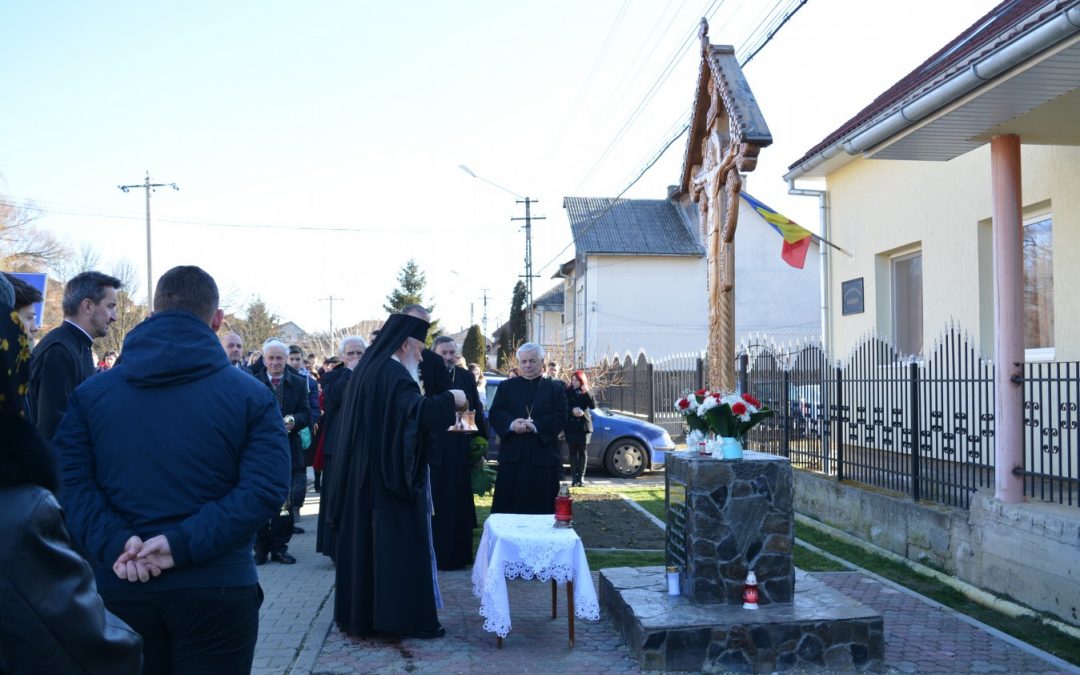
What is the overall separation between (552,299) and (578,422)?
40.2 meters

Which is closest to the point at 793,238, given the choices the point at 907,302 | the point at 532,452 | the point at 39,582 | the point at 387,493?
the point at 907,302

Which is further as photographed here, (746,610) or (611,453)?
(611,453)

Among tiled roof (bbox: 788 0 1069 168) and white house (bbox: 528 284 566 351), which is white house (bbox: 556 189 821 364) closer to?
white house (bbox: 528 284 566 351)

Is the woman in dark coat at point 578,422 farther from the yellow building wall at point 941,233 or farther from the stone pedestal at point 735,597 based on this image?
the stone pedestal at point 735,597

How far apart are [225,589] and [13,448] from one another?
1.53 m

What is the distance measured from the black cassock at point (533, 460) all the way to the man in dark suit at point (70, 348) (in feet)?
13.7

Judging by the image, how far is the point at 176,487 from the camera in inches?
129

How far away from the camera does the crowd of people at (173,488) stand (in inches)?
73.4

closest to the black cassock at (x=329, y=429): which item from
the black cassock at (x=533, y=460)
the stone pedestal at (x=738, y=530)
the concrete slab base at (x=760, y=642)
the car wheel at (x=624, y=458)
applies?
the black cassock at (x=533, y=460)

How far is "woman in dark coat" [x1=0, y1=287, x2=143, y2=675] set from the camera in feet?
5.79

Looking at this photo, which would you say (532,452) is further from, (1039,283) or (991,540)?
(1039,283)

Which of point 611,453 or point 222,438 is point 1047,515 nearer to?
point 222,438

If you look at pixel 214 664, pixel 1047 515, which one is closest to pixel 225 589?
pixel 214 664

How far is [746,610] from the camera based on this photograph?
244 inches
